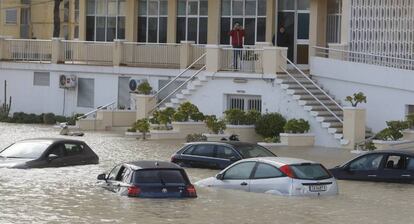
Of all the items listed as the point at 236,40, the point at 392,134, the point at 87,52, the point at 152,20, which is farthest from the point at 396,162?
the point at 152,20

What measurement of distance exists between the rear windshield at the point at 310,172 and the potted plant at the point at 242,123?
52.6ft

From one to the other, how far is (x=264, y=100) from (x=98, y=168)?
522 inches

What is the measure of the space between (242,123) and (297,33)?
7950mm

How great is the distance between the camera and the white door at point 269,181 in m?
25.6

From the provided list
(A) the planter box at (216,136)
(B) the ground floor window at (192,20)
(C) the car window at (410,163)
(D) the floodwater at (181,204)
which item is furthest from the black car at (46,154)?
(B) the ground floor window at (192,20)

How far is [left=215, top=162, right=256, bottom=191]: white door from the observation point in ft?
86.3

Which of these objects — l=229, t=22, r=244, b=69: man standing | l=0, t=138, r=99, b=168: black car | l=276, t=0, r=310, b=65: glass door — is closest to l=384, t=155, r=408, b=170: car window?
l=0, t=138, r=99, b=168: black car

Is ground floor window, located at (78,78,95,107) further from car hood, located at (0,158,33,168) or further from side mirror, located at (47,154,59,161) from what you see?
car hood, located at (0,158,33,168)

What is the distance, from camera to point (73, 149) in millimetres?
32344

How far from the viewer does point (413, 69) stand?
141ft

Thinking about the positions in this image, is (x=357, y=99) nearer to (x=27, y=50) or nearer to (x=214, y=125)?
(x=214, y=125)

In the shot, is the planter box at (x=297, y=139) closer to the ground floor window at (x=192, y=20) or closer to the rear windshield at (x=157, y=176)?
the ground floor window at (x=192, y=20)

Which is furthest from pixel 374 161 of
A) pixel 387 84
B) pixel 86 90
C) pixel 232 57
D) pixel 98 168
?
pixel 86 90

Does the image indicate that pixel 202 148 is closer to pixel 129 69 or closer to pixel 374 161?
pixel 374 161
